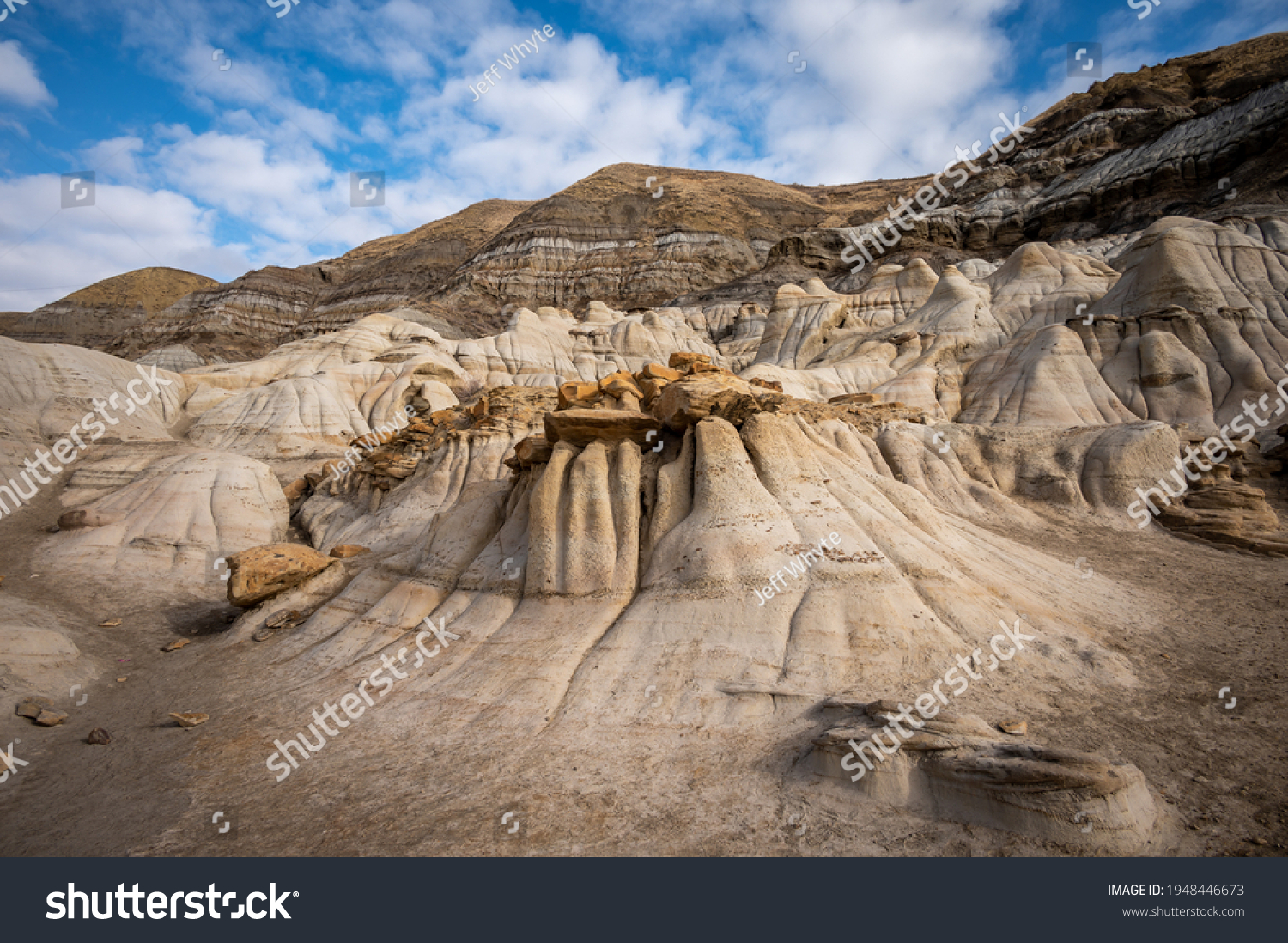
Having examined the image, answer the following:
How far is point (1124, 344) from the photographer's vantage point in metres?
19.4

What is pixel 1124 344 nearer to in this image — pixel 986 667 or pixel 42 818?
pixel 986 667

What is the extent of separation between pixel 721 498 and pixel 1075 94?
3325 inches

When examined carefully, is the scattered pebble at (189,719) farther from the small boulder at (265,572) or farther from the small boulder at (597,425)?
the small boulder at (597,425)

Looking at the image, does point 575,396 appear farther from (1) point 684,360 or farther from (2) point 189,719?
(2) point 189,719

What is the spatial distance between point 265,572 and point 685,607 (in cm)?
792

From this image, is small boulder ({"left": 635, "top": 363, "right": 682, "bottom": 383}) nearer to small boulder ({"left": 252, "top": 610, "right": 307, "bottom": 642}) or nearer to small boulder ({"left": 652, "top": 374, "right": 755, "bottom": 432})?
small boulder ({"left": 652, "top": 374, "right": 755, "bottom": 432})

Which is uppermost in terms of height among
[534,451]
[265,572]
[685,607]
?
[534,451]

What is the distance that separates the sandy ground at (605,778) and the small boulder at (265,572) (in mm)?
2589

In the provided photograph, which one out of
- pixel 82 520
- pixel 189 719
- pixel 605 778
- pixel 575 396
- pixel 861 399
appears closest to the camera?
pixel 605 778

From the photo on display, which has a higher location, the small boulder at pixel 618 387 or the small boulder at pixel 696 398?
the small boulder at pixel 618 387

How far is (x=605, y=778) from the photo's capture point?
478cm

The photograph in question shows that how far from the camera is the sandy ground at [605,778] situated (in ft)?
12.9

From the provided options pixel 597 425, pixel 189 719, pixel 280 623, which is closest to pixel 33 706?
pixel 189 719

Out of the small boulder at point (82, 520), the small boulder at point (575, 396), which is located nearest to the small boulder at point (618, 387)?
the small boulder at point (575, 396)
